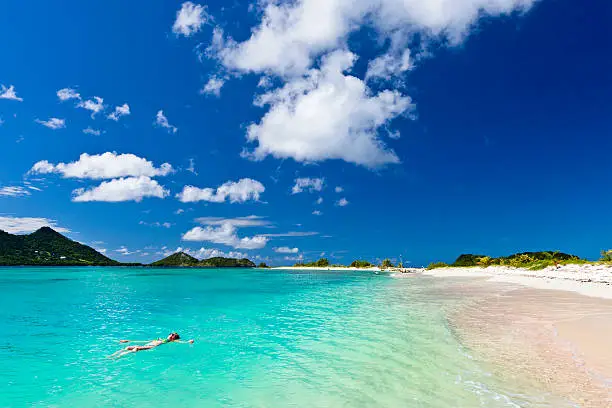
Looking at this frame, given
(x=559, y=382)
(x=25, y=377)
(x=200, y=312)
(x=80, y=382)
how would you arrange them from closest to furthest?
(x=559, y=382)
(x=80, y=382)
(x=25, y=377)
(x=200, y=312)

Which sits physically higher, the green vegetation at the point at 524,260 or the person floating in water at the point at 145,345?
the green vegetation at the point at 524,260

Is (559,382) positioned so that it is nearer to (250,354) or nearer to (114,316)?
(250,354)

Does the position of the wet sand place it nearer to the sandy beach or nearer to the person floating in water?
the sandy beach

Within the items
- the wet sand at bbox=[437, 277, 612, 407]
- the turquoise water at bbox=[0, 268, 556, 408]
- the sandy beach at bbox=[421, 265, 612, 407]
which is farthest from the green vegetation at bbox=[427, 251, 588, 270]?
the turquoise water at bbox=[0, 268, 556, 408]

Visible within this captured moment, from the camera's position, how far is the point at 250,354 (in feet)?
43.0

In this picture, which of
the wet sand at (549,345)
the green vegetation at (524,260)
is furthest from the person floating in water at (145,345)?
the green vegetation at (524,260)

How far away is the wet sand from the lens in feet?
28.2

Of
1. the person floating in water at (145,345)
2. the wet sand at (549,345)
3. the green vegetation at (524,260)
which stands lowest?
the person floating in water at (145,345)

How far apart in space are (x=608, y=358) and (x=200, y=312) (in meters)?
23.6

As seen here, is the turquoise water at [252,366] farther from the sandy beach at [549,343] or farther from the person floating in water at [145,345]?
the sandy beach at [549,343]

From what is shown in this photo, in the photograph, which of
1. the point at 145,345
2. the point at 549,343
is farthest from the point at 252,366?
the point at 549,343

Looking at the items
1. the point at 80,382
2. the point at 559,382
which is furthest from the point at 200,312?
the point at 559,382

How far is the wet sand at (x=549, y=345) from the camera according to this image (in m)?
8.60

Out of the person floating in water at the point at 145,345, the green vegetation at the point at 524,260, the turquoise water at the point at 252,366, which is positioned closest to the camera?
the turquoise water at the point at 252,366
